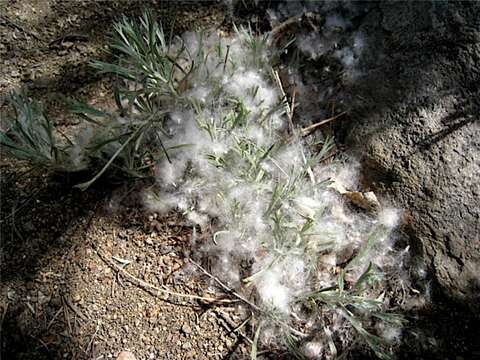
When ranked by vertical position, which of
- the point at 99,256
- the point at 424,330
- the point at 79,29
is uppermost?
the point at 79,29

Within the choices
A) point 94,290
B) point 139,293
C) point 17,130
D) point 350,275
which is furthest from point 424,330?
point 17,130

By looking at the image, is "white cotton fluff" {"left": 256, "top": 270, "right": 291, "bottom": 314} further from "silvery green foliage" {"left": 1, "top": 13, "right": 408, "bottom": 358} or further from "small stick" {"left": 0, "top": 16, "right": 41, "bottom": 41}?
"small stick" {"left": 0, "top": 16, "right": 41, "bottom": 41}

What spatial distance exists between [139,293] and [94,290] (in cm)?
17

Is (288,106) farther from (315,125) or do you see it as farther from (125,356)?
(125,356)

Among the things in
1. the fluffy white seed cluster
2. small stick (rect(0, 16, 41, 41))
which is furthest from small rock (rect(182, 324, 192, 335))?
small stick (rect(0, 16, 41, 41))

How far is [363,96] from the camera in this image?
2.13 meters

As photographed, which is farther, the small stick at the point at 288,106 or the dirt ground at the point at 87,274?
the small stick at the point at 288,106

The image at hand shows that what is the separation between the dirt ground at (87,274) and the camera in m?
1.70

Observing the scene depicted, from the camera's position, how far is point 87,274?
1.79m

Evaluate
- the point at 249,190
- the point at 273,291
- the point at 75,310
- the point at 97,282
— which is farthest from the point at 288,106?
the point at 75,310

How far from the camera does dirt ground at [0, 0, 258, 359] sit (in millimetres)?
1699

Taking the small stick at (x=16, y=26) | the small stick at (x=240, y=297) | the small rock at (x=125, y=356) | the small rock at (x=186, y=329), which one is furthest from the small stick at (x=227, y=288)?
the small stick at (x=16, y=26)

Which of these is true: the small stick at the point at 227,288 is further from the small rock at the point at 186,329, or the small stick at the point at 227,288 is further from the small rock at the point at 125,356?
the small rock at the point at 125,356

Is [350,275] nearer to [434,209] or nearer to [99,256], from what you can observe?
[434,209]
